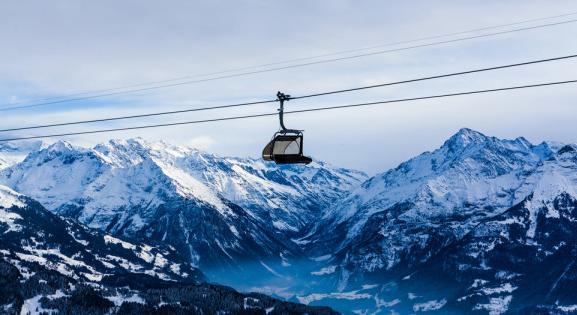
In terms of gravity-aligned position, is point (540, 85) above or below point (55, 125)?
below

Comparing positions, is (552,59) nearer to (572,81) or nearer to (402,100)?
(572,81)

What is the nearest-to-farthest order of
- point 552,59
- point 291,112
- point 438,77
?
point 552,59 → point 438,77 → point 291,112

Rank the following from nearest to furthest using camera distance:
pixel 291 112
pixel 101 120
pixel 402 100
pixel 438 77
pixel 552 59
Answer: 1. pixel 552 59
2. pixel 438 77
3. pixel 402 100
4. pixel 291 112
5. pixel 101 120

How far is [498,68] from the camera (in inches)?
1806

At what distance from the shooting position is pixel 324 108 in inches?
2135

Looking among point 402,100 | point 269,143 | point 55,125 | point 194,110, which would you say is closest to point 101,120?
point 55,125

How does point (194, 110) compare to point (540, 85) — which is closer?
point (540, 85)

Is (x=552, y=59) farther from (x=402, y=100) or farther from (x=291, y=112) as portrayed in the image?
(x=291, y=112)

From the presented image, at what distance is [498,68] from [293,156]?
17.2 meters

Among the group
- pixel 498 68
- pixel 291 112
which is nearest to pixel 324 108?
pixel 291 112

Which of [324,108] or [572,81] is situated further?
[324,108]

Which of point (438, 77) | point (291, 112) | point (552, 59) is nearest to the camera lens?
point (552, 59)

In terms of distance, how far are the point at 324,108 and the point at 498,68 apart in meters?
13.4

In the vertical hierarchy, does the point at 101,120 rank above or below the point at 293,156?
above
